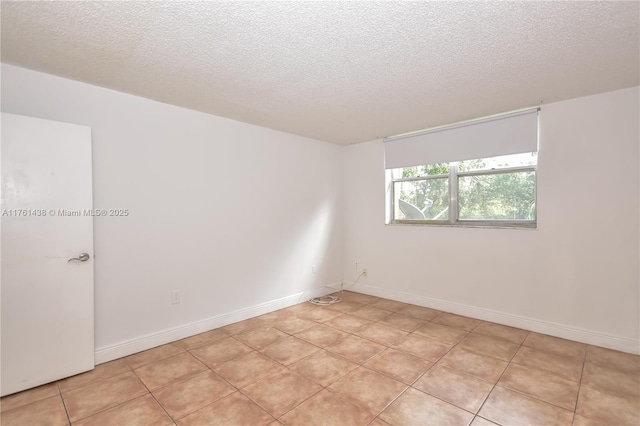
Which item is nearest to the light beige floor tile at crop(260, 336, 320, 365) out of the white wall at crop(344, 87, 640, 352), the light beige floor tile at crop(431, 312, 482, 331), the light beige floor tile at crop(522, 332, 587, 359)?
the light beige floor tile at crop(431, 312, 482, 331)

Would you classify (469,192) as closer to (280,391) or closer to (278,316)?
(278,316)

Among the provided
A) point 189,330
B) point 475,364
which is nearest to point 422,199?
point 475,364

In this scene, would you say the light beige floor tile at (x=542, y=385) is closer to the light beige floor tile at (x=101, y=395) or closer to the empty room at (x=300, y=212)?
the empty room at (x=300, y=212)

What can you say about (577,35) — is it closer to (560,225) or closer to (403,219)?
(560,225)

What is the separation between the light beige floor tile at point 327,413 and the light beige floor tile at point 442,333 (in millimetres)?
1405

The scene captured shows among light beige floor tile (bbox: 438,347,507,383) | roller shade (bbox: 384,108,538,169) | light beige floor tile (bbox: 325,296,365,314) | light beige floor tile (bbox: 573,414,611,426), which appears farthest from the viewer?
light beige floor tile (bbox: 325,296,365,314)

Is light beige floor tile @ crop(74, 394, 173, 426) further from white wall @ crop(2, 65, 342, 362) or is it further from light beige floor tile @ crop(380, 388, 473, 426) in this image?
light beige floor tile @ crop(380, 388, 473, 426)

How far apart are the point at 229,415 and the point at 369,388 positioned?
971 mm

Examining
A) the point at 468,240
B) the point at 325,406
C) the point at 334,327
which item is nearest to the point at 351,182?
the point at 468,240

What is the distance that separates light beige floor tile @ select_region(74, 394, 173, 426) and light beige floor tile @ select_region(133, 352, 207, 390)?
203 millimetres

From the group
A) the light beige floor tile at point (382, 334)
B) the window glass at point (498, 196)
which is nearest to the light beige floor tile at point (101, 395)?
the light beige floor tile at point (382, 334)

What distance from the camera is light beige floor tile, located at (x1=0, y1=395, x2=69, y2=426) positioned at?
5.93 feet

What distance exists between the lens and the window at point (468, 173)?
127 inches

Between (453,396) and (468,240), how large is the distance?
2.01 m
